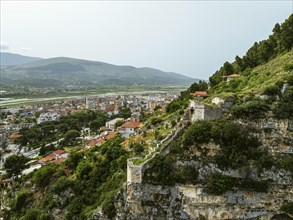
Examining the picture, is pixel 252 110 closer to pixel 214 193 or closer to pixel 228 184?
pixel 228 184

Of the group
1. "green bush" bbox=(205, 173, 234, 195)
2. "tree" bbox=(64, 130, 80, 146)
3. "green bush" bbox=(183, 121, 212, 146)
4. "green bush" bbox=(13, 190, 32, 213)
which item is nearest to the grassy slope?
"green bush" bbox=(183, 121, 212, 146)

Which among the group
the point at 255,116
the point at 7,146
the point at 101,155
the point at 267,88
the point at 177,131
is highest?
the point at 267,88

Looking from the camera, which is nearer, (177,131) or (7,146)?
(177,131)

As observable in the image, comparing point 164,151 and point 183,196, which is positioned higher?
point 164,151

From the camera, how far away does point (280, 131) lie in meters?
22.9

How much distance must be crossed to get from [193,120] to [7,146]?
57123mm

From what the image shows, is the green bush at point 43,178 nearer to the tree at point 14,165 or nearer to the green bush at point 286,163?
the tree at point 14,165

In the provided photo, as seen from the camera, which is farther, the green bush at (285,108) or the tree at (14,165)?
the tree at (14,165)

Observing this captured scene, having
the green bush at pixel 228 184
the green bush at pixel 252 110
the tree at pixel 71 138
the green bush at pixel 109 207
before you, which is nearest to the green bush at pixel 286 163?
the green bush at pixel 228 184

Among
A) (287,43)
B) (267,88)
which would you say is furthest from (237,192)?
(287,43)

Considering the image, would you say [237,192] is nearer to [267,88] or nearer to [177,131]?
[177,131]

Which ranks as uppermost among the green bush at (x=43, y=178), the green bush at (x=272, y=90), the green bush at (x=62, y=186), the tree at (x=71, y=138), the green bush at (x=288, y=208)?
the green bush at (x=272, y=90)

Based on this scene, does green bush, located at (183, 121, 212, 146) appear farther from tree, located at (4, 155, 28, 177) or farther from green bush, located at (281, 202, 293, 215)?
tree, located at (4, 155, 28, 177)

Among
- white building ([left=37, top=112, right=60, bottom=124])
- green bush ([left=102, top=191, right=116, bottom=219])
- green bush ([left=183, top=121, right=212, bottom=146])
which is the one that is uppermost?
green bush ([left=183, top=121, right=212, bottom=146])
